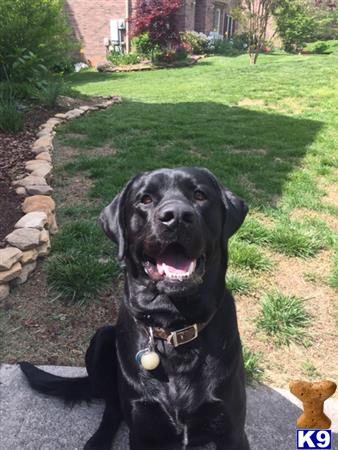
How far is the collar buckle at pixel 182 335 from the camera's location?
6.21ft

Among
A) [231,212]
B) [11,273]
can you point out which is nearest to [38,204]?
[11,273]

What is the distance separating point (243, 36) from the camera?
84.2 ft

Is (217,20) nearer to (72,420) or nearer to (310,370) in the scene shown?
(310,370)

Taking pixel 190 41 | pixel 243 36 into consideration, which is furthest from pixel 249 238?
pixel 243 36

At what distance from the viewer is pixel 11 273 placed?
314cm

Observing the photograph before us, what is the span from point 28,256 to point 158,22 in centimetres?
1814

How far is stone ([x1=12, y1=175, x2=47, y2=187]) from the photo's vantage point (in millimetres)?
4555

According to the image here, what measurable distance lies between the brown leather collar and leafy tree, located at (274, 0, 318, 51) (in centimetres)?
2403

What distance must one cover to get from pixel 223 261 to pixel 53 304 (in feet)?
5.11

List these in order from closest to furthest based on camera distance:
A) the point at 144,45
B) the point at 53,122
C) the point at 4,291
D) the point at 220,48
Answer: the point at 4,291, the point at 53,122, the point at 144,45, the point at 220,48

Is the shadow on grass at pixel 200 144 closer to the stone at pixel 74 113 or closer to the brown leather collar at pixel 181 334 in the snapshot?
the stone at pixel 74 113

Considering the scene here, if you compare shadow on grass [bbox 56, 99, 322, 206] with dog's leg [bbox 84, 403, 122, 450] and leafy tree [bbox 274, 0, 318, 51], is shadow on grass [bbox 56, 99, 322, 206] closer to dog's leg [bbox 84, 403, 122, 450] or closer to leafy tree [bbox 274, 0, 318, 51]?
dog's leg [bbox 84, 403, 122, 450]

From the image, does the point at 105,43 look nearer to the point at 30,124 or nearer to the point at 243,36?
the point at 243,36

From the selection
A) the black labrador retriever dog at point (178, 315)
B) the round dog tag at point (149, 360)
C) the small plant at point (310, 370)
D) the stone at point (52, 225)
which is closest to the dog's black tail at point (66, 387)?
the black labrador retriever dog at point (178, 315)
